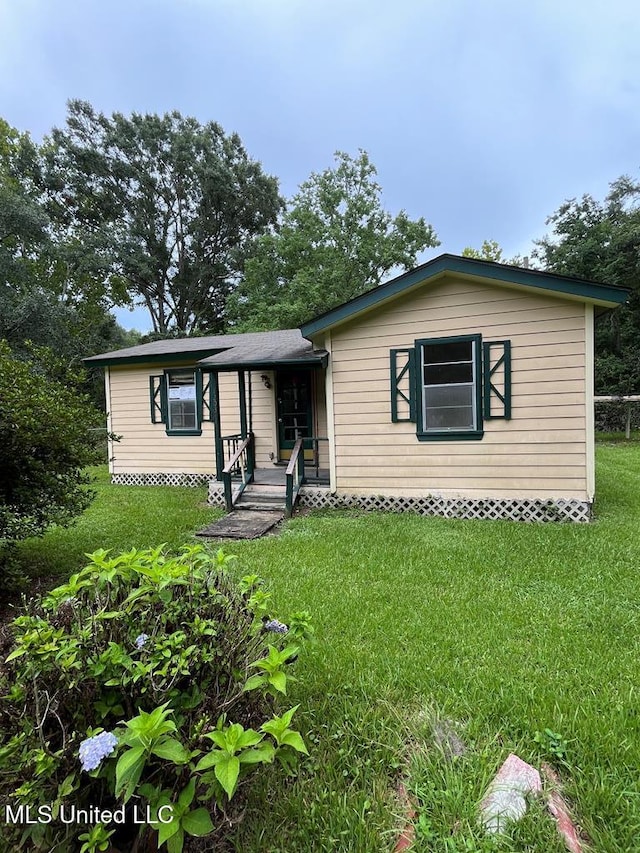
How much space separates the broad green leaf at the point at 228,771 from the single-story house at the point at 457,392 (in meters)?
5.63

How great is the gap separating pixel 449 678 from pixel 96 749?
1.87m

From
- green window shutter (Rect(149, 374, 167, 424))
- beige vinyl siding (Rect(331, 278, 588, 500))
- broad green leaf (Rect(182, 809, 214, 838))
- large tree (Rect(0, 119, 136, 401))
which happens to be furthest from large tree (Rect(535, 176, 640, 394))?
broad green leaf (Rect(182, 809, 214, 838))

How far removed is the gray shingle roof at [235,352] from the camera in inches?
286

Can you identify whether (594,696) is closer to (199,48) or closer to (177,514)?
(177,514)

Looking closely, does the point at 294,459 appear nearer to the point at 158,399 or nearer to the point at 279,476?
the point at 279,476

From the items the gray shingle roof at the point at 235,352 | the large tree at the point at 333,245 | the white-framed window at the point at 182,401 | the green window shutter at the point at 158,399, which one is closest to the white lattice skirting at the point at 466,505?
the gray shingle roof at the point at 235,352

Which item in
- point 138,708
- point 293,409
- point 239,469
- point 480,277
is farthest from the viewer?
point 293,409

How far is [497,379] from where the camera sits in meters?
6.15

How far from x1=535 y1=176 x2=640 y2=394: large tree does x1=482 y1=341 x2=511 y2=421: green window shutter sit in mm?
13916

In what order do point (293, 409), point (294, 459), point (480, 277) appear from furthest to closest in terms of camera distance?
1. point (293, 409)
2. point (294, 459)
3. point (480, 277)

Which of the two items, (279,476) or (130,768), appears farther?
(279,476)

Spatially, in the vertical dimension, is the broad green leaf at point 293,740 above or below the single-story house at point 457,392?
below

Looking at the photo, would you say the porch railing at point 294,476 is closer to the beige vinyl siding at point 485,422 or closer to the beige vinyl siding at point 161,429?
the beige vinyl siding at point 485,422

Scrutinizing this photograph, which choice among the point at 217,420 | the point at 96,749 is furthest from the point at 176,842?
the point at 217,420
